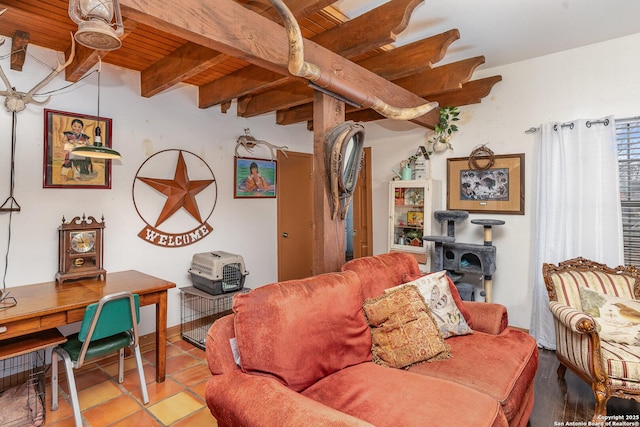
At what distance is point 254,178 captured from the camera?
4254mm

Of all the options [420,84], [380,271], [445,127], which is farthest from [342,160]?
[445,127]

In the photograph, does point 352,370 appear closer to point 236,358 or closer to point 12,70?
point 236,358

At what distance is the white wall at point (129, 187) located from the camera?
2645 millimetres

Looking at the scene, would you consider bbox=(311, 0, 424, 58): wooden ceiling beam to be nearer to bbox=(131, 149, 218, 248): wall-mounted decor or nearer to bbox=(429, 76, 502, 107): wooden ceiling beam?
bbox=(429, 76, 502, 107): wooden ceiling beam

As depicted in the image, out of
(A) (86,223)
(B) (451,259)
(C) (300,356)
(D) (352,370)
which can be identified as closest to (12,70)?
(A) (86,223)

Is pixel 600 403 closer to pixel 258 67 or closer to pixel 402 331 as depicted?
pixel 402 331

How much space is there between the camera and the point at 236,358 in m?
1.60

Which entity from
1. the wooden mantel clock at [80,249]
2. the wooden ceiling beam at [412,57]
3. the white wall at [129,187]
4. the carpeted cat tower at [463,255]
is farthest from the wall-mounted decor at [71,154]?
the carpeted cat tower at [463,255]

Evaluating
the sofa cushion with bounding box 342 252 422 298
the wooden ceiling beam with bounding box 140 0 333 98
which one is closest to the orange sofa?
the sofa cushion with bounding box 342 252 422 298

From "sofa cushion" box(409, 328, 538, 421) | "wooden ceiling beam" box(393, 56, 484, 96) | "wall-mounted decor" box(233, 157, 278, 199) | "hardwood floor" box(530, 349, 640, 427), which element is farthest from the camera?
"wall-mounted decor" box(233, 157, 278, 199)

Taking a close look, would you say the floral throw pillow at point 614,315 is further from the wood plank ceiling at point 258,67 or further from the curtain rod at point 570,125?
the wood plank ceiling at point 258,67

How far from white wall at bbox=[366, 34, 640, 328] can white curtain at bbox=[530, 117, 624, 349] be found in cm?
15

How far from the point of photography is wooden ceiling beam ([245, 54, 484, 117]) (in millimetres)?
3188

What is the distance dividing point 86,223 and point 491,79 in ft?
13.1
